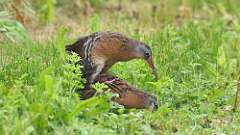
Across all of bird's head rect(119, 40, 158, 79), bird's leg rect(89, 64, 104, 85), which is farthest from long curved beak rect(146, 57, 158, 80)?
bird's leg rect(89, 64, 104, 85)

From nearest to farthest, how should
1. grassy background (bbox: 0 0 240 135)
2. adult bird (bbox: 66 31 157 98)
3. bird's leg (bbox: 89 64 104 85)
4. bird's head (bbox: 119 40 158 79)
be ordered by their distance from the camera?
1. grassy background (bbox: 0 0 240 135)
2. bird's leg (bbox: 89 64 104 85)
3. adult bird (bbox: 66 31 157 98)
4. bird's head (bbox: 119 40 158 79)

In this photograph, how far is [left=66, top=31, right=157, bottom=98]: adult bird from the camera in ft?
24.0

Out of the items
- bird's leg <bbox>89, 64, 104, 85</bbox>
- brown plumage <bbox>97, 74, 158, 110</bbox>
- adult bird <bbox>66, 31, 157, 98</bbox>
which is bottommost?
brown plumage <bbox>97, 74, 158, 110</bbox>

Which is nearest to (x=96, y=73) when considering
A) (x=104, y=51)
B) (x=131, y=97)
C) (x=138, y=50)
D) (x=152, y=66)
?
(x=104, y=51)

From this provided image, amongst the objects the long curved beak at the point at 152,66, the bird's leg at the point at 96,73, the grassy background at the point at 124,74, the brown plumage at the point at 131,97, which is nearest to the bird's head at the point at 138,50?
the long curved beak at the point at 152,66

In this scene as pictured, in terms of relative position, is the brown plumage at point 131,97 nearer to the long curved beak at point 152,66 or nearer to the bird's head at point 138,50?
the bird's head at point 138,50

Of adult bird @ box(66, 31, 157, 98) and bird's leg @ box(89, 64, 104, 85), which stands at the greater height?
adult bird @ box(66, 31, 157, 98)

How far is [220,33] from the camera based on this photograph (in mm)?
9891

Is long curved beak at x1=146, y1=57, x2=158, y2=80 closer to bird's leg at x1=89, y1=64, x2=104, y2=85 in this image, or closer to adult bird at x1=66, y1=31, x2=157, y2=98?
adult bird at x1=66, y1=31, x2=157, y2=98

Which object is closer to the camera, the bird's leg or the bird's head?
the bird's leg

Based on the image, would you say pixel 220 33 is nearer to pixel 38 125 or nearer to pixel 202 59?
pixel 202 59

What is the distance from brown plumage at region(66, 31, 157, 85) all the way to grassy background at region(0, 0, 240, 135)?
0.73ft

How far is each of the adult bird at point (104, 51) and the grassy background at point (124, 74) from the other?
220 millimetres

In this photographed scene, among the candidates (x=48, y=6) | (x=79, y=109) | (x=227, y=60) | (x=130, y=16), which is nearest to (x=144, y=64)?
(x=227, y=60)
